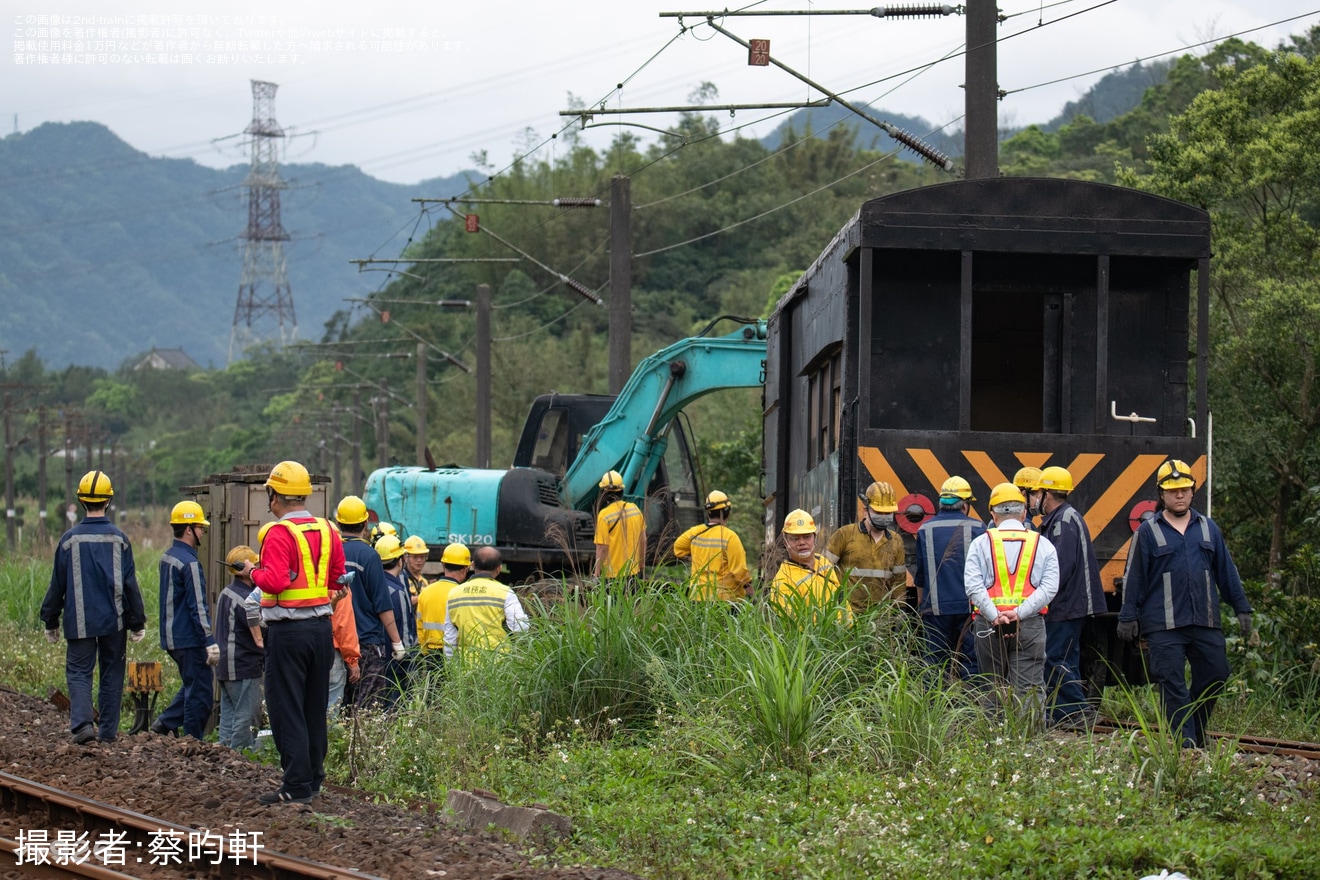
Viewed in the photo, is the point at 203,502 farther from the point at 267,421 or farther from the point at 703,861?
the point at 267,421

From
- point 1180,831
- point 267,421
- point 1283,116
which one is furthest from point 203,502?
point 267,421

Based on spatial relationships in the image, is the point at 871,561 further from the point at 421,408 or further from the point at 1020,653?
the point at 421,408

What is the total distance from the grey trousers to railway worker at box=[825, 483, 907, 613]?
72 centimetres

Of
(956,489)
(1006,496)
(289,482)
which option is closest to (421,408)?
(956,489)

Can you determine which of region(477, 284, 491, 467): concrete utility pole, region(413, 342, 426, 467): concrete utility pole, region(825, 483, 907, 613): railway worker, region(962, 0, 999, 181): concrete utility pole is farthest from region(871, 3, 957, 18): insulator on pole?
region(413, 342, 426, 467): concrete utility pole

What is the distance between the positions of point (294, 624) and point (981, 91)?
8.27 metres

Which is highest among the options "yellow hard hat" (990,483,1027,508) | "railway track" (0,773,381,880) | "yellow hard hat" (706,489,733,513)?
"yellow hard hat" (990,483,1027,508)

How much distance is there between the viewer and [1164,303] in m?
11.7

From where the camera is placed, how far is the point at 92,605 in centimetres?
1104

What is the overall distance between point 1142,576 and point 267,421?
100438mm

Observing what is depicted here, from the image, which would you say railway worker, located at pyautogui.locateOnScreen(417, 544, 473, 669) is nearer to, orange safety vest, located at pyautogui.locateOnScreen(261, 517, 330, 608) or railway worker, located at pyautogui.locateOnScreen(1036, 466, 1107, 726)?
orange safety vest, located at pyautogui.locateOnScreen(261, 517, 330, 608)

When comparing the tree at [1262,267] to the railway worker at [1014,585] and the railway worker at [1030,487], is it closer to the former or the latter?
the railway worker at [1030,487]

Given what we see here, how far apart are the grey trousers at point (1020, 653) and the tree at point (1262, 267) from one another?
7.78 meters

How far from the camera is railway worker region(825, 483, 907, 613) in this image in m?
10.5
